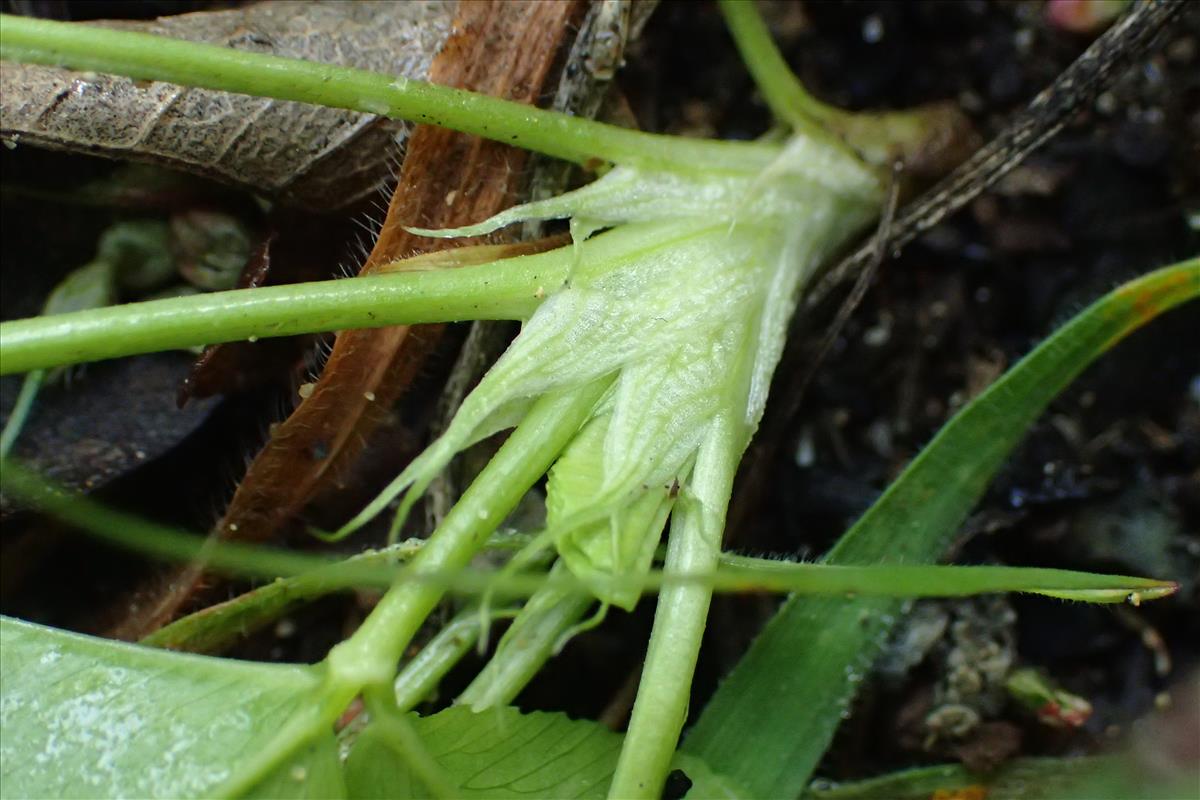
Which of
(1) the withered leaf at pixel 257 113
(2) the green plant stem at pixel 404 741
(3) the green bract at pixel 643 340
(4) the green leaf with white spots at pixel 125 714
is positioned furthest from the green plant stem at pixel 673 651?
(1) the withered leaf at pixel 257 113

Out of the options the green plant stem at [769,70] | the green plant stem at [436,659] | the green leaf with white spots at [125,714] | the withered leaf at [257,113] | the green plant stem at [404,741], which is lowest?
the green leaf with white spots at [125,714]

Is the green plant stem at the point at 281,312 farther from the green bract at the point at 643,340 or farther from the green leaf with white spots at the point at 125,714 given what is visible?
the green leaf with white spots at the point at 125,714

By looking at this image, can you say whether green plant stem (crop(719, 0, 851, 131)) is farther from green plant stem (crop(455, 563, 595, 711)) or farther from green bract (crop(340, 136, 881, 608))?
green plant stem (crop(455, 563, 595, 711))

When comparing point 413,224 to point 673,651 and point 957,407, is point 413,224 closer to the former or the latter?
point 673,651

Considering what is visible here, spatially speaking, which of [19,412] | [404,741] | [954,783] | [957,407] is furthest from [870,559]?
[19,412]

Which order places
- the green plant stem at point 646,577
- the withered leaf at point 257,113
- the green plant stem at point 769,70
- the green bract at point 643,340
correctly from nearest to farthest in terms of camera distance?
the green plant stem at point 646,577
the green bract at point 643,340
the withered leaf at point 257,113
the green plant stem at point 769,70

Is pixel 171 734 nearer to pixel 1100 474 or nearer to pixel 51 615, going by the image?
pixel 51 615
